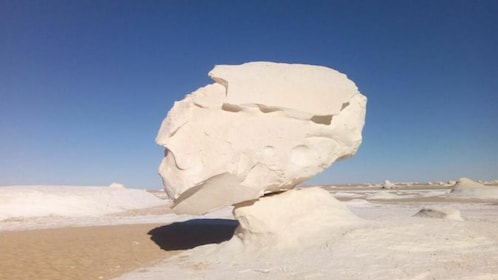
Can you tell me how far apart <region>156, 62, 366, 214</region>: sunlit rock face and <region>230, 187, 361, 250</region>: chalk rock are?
414 mm

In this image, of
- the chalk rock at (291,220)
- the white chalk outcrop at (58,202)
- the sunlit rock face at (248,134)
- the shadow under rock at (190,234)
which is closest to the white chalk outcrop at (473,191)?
the shadow under rock at (190,234)

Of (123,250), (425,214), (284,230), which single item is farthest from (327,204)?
(123,250)

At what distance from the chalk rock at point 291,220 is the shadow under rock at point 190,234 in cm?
360

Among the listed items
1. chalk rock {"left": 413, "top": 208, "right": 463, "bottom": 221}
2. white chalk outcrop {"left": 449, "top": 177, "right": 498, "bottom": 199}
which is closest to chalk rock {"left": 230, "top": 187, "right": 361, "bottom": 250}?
chalk rock {"left": 413, "top": 208, "right": 463, "bottom": 221}

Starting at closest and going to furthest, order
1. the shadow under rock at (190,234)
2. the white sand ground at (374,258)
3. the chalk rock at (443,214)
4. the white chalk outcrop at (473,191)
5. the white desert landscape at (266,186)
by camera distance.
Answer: the white sand ground at (374,258) < the white desert landscape at (266,186) < the chalk rock at (443,214) < the shadow under rock at (190,234) < the white chalk outcrop at (473,191)

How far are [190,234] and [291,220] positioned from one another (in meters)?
6.83

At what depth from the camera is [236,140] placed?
1016 centimetres

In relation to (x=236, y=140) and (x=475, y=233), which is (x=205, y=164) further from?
(x=475, y=233)

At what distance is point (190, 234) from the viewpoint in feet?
53.1

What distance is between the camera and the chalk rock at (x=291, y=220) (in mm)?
10000

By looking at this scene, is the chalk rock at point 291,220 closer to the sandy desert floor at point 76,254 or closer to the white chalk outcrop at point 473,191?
the sandy desert floor at point 76,254

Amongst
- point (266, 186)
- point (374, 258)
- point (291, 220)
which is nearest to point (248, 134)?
point (266, 186)

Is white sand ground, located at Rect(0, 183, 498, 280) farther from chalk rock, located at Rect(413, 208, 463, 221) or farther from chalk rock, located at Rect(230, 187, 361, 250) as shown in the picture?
chalk rock, located at Rect(413, 208, 463, 221)

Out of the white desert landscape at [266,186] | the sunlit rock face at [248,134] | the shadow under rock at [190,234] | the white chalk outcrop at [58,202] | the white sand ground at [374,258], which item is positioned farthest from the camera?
the white chalk outcrop at [58,202]
